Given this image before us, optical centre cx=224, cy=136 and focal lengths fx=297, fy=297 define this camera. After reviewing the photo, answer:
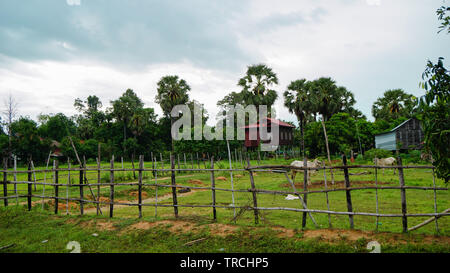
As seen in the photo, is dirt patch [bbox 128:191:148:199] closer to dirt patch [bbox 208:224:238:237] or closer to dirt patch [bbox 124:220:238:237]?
dirt patch [bbox 124:220:238:237]

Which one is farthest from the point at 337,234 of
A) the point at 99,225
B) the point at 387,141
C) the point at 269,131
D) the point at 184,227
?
the point at 269,131

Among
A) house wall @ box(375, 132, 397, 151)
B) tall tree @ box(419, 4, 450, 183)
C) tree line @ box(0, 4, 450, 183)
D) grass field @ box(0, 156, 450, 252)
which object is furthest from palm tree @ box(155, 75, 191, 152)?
tall tree @ box(419, 4, 450, 183)

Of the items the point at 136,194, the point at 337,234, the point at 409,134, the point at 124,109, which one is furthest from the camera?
the point at 124,109

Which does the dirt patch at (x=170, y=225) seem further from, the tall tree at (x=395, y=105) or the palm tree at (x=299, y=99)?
the tall tree at (x=395, y=105)

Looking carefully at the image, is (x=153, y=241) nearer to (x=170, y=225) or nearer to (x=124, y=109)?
(x=170, y=225)

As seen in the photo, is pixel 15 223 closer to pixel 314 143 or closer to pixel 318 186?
pixel 318 186

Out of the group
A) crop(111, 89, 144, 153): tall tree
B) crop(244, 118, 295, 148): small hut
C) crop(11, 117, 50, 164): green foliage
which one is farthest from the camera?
crop(111, 89, 144, 153): tall tree

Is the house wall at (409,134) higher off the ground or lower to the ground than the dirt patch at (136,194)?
higher

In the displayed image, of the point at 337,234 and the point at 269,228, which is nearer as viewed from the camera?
the point at 337,234

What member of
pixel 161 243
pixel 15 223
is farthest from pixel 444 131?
pixel 15 223

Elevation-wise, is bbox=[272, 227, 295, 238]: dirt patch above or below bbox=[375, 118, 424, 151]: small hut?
below

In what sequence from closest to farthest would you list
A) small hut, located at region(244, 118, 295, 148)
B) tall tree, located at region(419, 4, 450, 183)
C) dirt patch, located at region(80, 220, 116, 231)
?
tall tree, located at region(419, 4, 450, 183) < dirt patch, located at region(80, 220, 116, 231) < small hut, located at region(244, 118, 295, 148)

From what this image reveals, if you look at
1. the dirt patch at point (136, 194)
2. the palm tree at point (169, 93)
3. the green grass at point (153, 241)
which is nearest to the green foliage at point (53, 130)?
the palm tree at point (169, 93)
